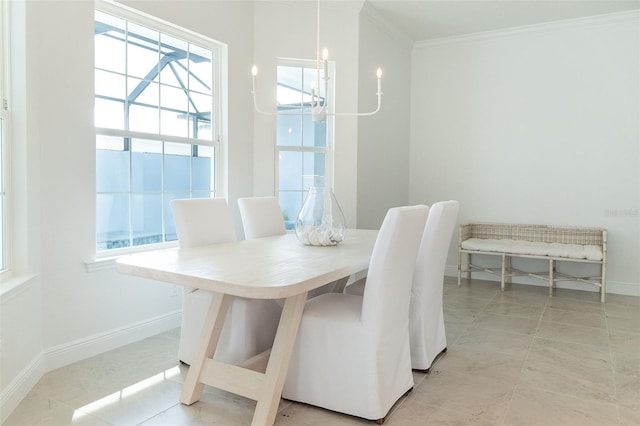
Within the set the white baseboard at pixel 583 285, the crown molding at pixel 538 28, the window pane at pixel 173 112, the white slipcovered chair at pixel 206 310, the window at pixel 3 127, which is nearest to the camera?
the window at pixel 3 127

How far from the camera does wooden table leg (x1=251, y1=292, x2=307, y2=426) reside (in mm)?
2020

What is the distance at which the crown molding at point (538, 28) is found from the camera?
4.58 m

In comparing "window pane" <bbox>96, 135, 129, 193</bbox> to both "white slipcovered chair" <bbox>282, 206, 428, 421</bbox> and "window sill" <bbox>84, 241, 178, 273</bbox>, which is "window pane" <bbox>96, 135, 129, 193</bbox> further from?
"white slipcovered chair" <bbox>282, 206, 428, 421</bbox>

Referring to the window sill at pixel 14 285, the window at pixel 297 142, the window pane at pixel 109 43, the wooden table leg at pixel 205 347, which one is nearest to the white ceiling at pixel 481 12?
the window at pixel 297 142

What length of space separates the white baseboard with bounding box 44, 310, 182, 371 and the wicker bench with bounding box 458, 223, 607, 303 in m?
3.18

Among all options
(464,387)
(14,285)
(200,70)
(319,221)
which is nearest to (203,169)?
(200,70)

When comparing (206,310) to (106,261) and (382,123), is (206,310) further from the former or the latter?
(382,123)

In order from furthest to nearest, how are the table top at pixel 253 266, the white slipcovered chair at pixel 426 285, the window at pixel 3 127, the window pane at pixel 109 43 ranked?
the window pane at pixel 109 43 < the white slipcovered chair at pixel 426 285 < the window at pixel 3 127 < the table top at pixel 253 266

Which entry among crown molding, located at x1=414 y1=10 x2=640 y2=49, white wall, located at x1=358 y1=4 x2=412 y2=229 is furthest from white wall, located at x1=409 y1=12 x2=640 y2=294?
white wall, located at x1=358 y1=4 x2=412 y2=229

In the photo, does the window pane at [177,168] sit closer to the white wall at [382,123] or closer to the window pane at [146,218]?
the window pane at [146,218]

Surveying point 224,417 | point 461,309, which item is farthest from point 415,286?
point 461,309

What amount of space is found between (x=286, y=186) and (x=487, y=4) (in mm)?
2593

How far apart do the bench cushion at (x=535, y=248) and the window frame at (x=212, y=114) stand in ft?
A: 9.02

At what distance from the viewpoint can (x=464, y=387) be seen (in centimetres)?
249
